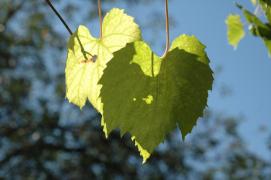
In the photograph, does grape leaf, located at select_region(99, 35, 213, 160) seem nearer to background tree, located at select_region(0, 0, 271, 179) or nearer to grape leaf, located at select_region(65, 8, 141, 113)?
grape leaf, located at select_region(65, 8, 141, 113)

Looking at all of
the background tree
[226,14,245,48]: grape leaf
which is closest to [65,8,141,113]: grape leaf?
[226,14,245,48]: grape leaf

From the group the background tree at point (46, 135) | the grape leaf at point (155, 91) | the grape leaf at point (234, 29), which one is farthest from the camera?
the background tree at point (46, 135)

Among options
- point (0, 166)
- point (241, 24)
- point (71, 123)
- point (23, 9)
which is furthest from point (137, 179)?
point (241, 24)

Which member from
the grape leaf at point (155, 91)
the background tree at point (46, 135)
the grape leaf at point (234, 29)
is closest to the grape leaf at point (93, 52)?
the grape leaf at point (155, 91)

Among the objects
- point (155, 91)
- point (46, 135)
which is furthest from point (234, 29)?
point (46, 135)

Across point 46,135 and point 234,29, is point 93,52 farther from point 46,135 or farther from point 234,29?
point 46,135

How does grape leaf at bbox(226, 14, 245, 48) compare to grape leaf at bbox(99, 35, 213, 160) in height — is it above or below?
below

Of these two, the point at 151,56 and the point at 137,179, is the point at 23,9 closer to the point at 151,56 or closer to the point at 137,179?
the point at 137,179

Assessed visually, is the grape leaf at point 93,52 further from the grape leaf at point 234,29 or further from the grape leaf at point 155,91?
the grape leaf at point 234,29
